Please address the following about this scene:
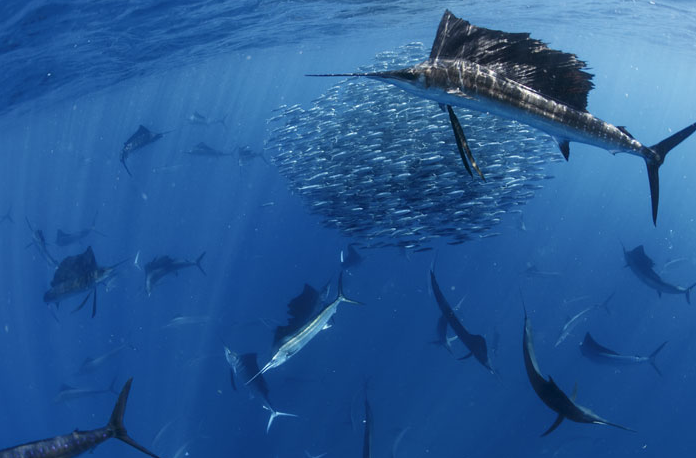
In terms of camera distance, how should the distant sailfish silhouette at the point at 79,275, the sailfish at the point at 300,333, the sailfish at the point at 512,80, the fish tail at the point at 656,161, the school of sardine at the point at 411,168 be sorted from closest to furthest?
the sailfish at the point at 512,80 < the fish tail at the point at 656,161 < the sailfish at the point at 300,333 < the distant sailfish silhouette at the point at 79,275 < the school of sardine at the point at 411,168

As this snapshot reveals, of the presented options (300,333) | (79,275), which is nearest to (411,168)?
(300,333)

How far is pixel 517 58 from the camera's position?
110 inches

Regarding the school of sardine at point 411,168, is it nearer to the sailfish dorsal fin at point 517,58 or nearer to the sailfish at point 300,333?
the sailfish at point 300,333

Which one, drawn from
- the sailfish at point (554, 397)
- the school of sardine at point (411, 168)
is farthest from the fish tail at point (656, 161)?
the school of sardine at point (411, 168)

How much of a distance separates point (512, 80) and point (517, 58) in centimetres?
18

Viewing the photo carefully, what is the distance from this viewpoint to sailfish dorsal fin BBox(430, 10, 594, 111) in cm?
→ 275

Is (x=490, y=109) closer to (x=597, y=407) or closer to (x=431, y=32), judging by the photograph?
(x=597, y=407)

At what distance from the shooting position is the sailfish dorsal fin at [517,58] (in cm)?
275

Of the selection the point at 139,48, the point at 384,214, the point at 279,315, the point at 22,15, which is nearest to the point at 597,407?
the point at 384,214

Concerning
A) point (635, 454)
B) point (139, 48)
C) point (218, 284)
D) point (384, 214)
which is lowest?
point (635, 454)

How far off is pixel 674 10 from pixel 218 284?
2309 cm

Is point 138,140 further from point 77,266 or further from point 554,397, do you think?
point 554,397

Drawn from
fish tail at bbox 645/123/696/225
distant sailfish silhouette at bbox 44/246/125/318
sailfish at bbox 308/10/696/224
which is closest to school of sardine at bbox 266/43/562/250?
distant sailfish silhouette at bbox 44/246/125/318

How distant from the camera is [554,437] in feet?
39.3
